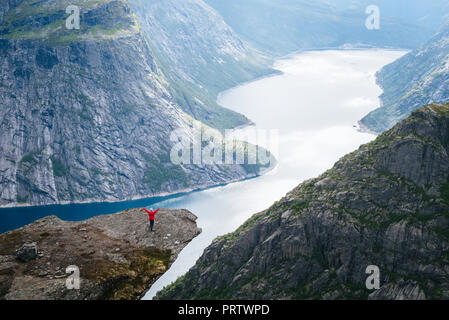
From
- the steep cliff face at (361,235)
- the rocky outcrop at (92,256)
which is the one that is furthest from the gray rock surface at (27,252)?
the steep cliff face at (361,235)

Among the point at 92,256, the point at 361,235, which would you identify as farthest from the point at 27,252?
the point at 361,235

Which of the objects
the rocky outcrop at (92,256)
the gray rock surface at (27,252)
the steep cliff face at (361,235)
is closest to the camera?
the rocky outcrop at (92,256)

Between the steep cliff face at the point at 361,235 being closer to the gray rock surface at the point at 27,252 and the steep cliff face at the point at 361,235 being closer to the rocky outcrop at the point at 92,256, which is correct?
the rocky outcrop at the point at 92,256

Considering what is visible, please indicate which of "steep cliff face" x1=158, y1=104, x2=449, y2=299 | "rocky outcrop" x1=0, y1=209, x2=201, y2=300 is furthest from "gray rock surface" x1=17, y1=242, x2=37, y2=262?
"steep cliff face" x1=158, y1=104, x2=449, y2=299

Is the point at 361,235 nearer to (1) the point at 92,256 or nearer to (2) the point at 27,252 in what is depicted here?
(1) the point at 92,256

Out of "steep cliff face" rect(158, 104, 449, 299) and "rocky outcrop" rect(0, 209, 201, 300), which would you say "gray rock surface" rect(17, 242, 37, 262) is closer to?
"rocky outcrop" rect(0, 209, 201, 300)
